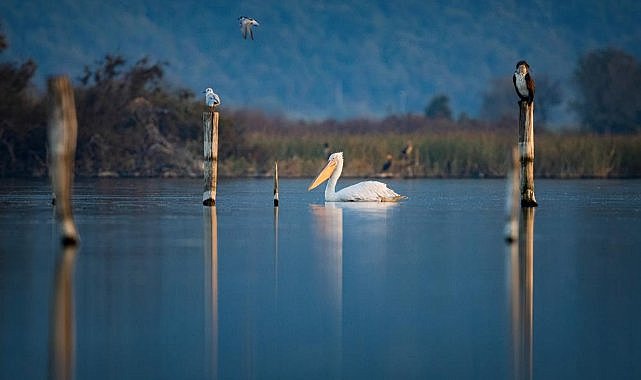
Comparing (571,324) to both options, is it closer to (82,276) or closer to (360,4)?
(82,276)

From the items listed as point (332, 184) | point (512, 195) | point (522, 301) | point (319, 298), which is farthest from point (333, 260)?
point (332, 184)

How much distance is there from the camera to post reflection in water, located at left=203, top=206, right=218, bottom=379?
25.1ft

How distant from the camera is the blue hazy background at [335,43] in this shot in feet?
341

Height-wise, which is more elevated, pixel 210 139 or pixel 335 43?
pixel 335 43

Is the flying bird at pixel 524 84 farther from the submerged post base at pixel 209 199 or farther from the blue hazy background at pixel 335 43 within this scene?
the blue hazy background at pixel 335 43

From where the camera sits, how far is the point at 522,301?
9617 mm

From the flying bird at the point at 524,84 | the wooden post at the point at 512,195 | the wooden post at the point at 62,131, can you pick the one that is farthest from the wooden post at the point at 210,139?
the wooden post at the point at 62,131

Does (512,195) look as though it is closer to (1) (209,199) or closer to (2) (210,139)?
(2) (210,139)

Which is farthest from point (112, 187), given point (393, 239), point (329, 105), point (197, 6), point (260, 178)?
point (197, 6)

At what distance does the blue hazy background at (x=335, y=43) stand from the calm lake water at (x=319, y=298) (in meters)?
84.8

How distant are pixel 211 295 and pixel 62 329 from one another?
64.8 inches

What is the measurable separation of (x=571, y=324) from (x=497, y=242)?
546cm

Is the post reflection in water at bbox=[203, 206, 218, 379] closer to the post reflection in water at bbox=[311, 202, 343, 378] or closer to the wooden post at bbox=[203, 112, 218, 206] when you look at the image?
the post reflection in water at bbox=[311, 202, 343, 378]

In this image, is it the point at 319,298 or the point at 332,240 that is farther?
the point at 332,240
